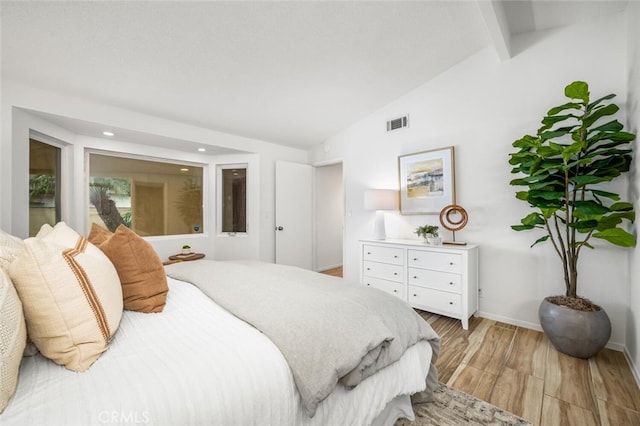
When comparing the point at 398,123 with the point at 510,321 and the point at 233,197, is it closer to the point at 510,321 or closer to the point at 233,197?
the point at 510,321

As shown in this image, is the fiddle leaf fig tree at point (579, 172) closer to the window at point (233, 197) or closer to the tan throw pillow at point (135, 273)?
the tan throw pillow at point (135, 273)

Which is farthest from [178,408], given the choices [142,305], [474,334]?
[474,334]

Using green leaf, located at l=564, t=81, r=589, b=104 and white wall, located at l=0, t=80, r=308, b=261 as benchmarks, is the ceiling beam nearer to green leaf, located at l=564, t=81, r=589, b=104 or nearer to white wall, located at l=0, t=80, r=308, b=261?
green leaf, located at l=564, t=81, r=589, b=104

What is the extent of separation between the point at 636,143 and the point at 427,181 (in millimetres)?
1637

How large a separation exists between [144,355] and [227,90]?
2.66 metres

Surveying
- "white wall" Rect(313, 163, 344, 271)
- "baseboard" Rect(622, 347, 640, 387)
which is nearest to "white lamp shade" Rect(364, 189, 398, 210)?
"white wall" Rect(313, 163, 344, 271)

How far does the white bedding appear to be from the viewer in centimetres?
67

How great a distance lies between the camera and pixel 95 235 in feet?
5.22

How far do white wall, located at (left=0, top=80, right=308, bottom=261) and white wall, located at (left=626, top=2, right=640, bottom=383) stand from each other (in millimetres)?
3866

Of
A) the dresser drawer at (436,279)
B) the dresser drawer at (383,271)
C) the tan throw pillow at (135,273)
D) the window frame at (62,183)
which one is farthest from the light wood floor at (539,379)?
the window frame at (62,183)

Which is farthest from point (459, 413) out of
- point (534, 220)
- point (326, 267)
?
point (326, 267)

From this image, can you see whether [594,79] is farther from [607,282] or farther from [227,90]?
[227,90]

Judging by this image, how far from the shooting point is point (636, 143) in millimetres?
1917

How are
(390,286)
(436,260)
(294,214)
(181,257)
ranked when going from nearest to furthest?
(436,260)
(390,286)
(181,257)
(294,214)
